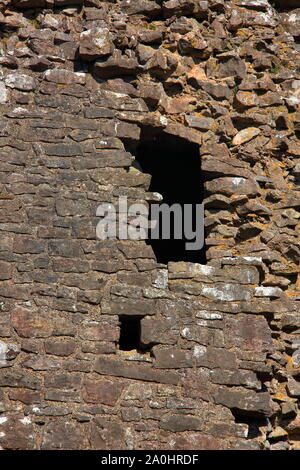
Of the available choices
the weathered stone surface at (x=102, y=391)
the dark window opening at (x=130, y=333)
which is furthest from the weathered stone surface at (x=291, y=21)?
the weathered stone surface at (x=102, y=391)

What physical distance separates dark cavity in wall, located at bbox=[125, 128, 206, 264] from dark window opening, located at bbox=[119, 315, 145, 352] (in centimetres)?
110

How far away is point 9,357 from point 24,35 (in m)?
2.68

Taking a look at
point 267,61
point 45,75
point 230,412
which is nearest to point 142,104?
point 45,75

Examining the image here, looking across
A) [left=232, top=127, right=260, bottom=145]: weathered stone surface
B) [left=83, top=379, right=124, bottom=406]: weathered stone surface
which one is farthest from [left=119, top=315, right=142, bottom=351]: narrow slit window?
[left=232, top=127, right=260, bottom=145]: weathered stone surface

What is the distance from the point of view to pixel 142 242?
6.20 meters

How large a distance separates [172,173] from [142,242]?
5.85ft

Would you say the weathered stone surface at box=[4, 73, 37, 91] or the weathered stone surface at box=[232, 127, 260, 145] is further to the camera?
the weathered stone surface at box=[232, 127, 260, 145]

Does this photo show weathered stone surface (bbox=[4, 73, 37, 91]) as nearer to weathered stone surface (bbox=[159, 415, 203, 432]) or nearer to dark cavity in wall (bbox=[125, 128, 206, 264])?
dark cavity in wall (bbox=[125, 128, 206, 264])

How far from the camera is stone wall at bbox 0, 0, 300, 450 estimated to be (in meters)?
5.65

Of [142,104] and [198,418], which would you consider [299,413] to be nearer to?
[198,418]

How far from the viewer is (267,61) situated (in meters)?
7.14

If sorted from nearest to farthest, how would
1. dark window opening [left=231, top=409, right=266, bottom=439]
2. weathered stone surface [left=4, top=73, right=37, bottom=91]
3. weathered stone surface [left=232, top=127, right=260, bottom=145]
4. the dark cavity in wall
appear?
dark window opening [left=231, top=409, right=266, bottom=439] → weathered stone surface [left=4, top=73, right=37, bottom=91] → weathered stone surface [left=232, top=127, right=260, bottom=145] → the dark cavity in wall

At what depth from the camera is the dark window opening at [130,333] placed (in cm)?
598

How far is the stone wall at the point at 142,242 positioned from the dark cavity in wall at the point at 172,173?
14 cm
